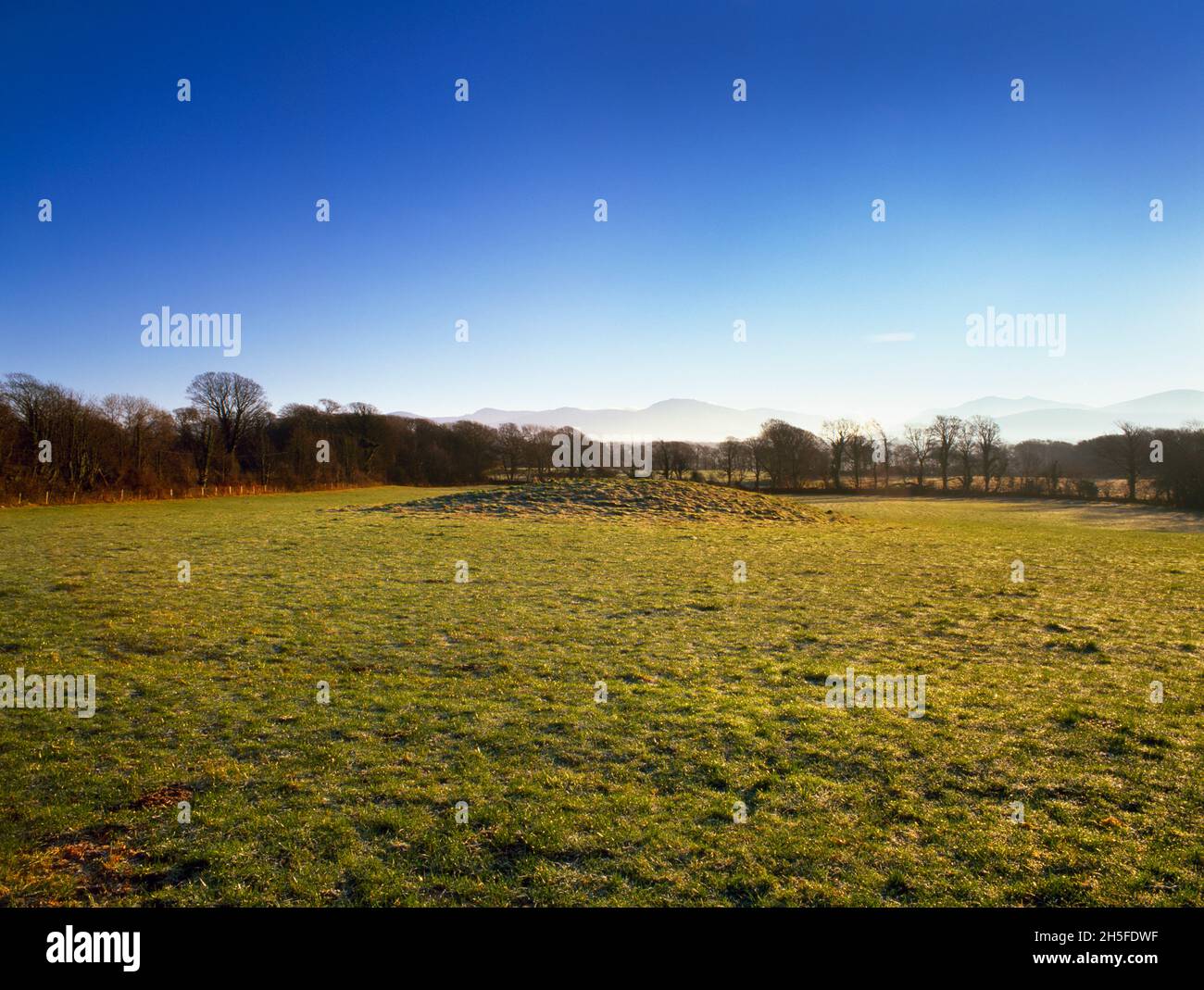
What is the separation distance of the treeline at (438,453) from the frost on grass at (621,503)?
28.8m

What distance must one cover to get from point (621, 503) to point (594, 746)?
30286mm

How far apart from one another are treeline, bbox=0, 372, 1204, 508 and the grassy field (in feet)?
140

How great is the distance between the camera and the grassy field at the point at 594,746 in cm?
442

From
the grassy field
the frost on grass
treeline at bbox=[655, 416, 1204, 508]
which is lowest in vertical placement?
the grassy field

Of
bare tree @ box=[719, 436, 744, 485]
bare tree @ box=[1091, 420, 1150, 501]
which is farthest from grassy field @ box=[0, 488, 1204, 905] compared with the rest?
bare tree @ box=[719, 436, 744, 485]

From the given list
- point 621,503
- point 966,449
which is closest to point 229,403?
point 621,503

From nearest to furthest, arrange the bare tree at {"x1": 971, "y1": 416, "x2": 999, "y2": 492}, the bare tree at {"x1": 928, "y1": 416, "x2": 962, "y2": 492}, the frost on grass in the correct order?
the frost on grass < the bare tree at {"x1": 971, "y1": 416, "x2": 999, "y2": 492} < the bare tree at {"x1": 928, "y1": 416, "x2": 962, "y2": 492}

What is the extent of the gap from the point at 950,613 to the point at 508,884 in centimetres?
1216

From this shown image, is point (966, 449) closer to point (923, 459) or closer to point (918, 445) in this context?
point (923, 459)

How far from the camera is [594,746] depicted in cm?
664

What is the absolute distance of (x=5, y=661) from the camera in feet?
30.9

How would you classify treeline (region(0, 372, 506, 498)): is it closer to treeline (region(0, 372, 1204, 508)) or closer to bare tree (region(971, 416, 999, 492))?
treeline (region(0, 372, 1204, 508))

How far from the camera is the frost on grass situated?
34969 mm
